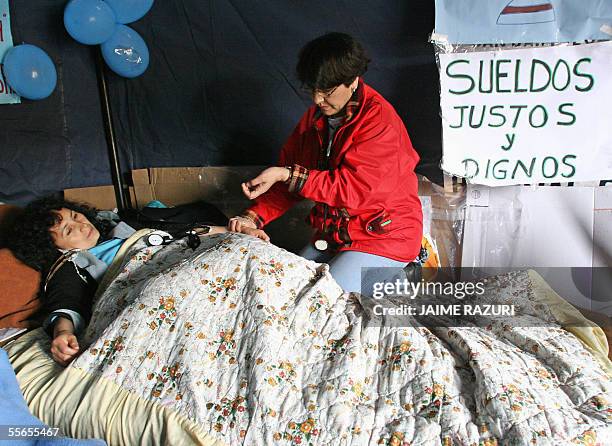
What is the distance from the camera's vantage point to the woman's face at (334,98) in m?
1.44

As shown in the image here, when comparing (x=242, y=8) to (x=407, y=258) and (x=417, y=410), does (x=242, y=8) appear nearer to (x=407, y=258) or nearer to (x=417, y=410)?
(x=407, y=258)

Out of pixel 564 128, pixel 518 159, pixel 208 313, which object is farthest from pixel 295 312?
pixel 564 128

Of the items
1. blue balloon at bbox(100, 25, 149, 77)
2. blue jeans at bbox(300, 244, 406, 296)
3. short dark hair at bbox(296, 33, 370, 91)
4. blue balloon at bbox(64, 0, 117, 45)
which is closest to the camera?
short dark hair at bbox(296, 33, 370, 91)

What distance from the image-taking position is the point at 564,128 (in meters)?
1.73

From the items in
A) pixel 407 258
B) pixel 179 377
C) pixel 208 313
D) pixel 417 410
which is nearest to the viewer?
pixel 417 410

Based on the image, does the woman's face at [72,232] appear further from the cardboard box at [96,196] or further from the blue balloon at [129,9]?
the blue balloon at [129,9]

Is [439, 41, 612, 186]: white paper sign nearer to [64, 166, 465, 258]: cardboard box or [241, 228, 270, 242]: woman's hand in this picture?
[64, 166, 465, 258]: cardboard box

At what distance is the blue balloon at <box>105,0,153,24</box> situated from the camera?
6.19 feet

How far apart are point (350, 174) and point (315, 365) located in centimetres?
59

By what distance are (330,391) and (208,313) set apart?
0.36 meters

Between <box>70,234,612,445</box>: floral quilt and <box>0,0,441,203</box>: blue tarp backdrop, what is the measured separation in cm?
85

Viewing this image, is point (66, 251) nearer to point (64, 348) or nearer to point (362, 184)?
point (64, 348)

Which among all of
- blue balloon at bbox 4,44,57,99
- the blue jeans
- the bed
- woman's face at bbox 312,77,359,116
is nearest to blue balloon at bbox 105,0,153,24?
blue balloon at bbox 4,44,57,99

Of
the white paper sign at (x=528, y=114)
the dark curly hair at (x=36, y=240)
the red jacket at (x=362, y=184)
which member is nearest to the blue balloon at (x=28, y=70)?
the dark curly hair at (x=36, y=240)
